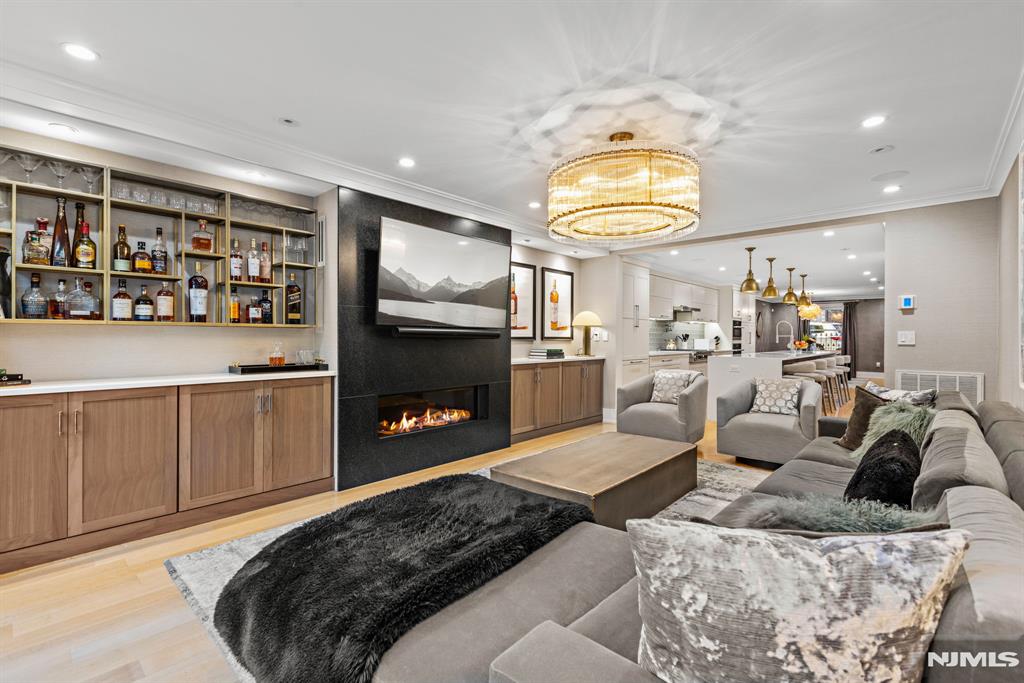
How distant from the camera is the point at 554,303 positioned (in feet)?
21.2

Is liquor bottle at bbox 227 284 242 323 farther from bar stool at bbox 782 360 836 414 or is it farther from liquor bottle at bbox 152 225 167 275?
bar stool at bbox 782 360 836 414

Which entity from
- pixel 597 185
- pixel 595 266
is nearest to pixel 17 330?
pixel 597 185

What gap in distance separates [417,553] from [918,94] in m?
3.38

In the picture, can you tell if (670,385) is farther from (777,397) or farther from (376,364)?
(376,364)

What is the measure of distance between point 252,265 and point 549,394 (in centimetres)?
352

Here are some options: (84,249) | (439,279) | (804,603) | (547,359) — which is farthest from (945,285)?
(84,249)

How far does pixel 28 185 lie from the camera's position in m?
2.70

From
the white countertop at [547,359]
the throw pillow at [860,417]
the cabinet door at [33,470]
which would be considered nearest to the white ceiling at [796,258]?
the white countertop at [547,359]

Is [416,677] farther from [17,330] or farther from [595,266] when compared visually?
[595,266]

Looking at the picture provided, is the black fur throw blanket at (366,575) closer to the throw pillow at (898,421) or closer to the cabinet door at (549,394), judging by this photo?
the throw pillow at (898,421)

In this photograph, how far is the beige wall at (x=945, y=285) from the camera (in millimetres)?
4105

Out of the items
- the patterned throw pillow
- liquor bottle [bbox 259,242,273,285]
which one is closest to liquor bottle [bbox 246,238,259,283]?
liquor bottle [bbox 259,242,273,285]

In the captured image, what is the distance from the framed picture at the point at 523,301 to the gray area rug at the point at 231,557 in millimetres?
2727

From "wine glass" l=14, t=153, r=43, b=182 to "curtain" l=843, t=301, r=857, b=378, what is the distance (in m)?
16.6
